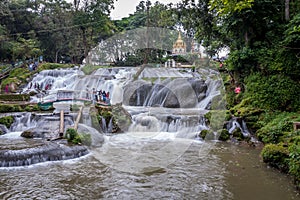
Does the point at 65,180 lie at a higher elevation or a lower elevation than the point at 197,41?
lower

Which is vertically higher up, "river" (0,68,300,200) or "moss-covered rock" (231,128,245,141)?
"moss-covered rock" (231,128,245,141)

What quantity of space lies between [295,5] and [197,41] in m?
7.78

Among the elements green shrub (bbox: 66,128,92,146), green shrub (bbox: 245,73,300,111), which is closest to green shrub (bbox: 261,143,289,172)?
green shrub (bbox: 245,73,300,111)

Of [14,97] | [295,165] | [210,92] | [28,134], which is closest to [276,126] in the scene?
[295,165]

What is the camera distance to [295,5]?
1316 centimetres

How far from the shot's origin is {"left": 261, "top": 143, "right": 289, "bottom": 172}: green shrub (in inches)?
286

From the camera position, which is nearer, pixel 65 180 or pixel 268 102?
pixel 65 180

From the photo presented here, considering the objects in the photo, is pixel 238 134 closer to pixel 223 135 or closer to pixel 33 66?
pixel 223 135

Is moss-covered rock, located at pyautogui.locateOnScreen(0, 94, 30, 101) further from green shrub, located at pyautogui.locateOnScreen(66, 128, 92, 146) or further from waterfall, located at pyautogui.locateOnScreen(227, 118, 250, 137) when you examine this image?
waterfall, located at pyautogui.locateOnScreen(227, 118, 250, 137)

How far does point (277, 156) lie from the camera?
756cm

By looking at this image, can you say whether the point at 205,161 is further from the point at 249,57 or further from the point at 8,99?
the point at 8,99

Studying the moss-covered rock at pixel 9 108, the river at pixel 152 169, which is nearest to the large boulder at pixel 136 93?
the river at pixel 152 169

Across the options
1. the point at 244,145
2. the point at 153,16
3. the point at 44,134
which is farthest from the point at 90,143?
the point at 153,16

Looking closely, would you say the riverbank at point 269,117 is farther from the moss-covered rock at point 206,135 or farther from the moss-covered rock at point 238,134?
the moss-covered rock at point 206,135
